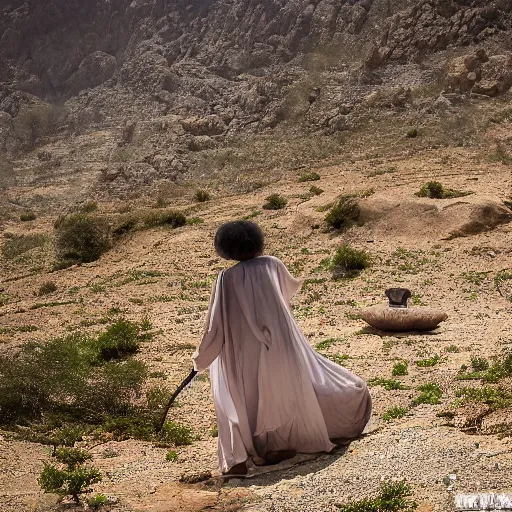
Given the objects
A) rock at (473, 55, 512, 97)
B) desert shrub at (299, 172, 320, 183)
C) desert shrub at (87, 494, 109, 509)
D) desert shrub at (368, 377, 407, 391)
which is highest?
rock at (473, 55, 512, 97)

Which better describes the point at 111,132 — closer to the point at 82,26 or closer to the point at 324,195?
the point at 82,26

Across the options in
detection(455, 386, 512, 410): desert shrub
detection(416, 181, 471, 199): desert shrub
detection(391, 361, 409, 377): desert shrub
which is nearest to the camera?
detection(455, 386, 512, 410): desert shrub

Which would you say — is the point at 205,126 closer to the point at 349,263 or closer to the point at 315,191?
→ the point at 315,191

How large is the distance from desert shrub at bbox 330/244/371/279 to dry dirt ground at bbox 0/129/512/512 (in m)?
0.19

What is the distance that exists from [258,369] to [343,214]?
33.0 feet

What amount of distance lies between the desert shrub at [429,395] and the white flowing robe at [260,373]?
3.74ft

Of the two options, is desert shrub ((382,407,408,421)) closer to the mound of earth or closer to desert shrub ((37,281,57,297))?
the mound of earth

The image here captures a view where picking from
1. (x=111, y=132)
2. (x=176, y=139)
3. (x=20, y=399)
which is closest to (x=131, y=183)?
(x=176, y=139)

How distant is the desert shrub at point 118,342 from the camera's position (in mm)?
8352

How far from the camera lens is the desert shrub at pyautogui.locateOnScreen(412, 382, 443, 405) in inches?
209

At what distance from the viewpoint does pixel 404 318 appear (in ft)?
26.3

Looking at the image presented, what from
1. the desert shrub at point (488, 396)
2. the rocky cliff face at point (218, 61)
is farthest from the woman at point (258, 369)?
the rocky cliff face at point (218, 61)

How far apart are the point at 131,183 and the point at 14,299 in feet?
39.8

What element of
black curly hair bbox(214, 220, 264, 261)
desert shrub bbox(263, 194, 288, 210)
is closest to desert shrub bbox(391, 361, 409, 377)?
black curly hair bbox(214, 220, 264, 261)
